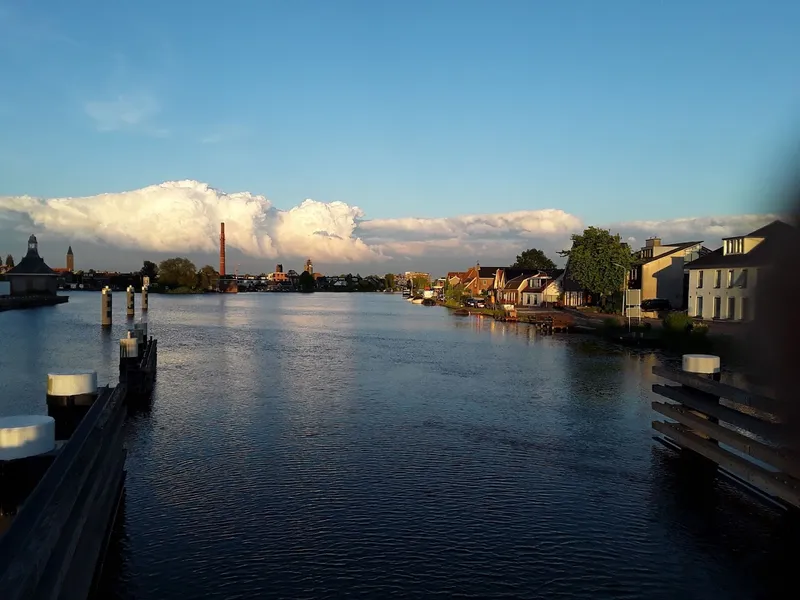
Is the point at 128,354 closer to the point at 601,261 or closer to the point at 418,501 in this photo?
the point at 418,501

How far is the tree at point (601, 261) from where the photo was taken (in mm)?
77188

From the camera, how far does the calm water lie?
9633mm

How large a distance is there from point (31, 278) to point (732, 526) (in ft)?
450

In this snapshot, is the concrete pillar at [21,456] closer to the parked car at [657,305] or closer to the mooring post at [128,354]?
the mooring post at [128,354]

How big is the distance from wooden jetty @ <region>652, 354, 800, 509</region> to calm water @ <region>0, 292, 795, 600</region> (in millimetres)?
874

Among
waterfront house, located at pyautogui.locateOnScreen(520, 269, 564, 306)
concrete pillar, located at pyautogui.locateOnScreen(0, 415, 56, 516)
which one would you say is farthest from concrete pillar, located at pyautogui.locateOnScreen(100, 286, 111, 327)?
waterfront house, located at pyautogui.locateOnScreen(520, 269, 564, 306)

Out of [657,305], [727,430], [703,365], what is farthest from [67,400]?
[657,305]

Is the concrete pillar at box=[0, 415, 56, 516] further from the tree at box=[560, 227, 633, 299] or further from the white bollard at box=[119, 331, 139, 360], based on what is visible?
the tree at box=[560, 227, 633, 299]

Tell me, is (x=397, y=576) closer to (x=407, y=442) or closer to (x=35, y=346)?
(x=407, y=442)

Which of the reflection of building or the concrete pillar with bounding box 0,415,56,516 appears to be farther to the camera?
the reflection of building

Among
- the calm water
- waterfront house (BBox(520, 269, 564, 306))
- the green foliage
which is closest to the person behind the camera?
the calm water

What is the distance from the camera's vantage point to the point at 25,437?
7965 millimetres

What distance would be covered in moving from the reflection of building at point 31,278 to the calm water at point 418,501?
111m

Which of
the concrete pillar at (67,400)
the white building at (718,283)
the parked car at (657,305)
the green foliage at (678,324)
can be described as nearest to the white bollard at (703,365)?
the concrete pillar at (67,400)
